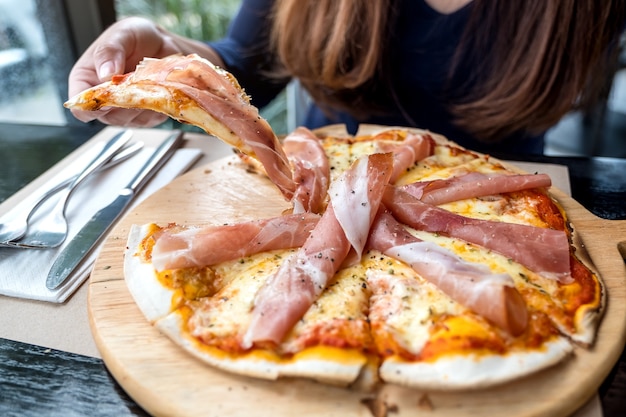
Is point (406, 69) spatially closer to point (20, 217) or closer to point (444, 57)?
point (444, 57)

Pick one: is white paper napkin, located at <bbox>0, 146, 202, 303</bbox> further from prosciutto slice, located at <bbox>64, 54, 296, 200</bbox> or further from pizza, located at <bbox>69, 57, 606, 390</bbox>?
prosciutto slice, located at <bbox>64, 54, 296, 200</bbox>

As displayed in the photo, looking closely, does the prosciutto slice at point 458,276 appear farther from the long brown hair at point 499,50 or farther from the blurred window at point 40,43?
the blurred window at point 40,43

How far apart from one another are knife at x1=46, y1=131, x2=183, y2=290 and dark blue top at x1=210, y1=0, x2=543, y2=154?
→ 2.37 feet

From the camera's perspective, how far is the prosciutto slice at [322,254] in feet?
3.60

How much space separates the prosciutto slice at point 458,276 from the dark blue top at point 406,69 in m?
1.08

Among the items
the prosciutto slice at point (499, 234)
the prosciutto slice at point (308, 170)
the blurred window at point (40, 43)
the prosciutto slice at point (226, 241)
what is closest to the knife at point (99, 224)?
the prosciutto slice at point (226, 241)

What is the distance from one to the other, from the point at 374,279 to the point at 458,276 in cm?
20

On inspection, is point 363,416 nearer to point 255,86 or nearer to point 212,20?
point 255,86

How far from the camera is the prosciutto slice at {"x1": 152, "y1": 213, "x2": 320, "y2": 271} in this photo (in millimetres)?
1258

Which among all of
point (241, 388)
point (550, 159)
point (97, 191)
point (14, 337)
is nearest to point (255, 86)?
point (97, 191)

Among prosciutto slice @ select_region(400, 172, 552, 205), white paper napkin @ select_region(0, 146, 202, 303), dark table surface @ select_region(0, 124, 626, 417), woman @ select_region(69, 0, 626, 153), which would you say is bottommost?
dark table surface @ select_region(0, 124, 626, 417)

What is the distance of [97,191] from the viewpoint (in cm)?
180

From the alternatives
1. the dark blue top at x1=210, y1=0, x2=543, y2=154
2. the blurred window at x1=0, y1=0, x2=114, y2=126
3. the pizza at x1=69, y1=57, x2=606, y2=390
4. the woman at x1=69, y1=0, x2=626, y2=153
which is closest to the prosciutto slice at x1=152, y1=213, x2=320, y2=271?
the pizza at x1=69, y1=57, x2=606, y2=390

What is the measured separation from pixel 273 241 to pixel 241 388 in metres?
0.44
